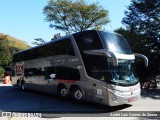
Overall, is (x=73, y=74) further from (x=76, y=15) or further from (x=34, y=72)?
(x=76, y=15)

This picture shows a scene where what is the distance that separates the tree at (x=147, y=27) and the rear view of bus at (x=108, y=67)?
39.2ft

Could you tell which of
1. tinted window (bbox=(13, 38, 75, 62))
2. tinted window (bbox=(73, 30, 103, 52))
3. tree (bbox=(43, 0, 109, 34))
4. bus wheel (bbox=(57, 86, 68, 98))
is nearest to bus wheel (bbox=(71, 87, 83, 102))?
bus wheel (bbox=(57, 86, 68, 98))

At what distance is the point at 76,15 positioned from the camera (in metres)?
44.2

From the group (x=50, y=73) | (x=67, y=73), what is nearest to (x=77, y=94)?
(x=67, y=73)

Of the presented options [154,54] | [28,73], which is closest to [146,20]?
[154,54]

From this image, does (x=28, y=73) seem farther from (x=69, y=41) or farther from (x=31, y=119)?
(x=31, y=119)

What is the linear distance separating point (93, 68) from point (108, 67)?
3.46ft

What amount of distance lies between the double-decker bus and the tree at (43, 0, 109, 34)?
1020 inches

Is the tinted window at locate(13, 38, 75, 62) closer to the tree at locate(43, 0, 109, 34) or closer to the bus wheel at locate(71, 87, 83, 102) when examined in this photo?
the bus wheel at locate(71, 87, 83, 102)

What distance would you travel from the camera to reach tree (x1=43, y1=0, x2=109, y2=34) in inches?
1734

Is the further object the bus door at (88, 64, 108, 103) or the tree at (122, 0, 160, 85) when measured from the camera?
the tree at (122, 0, 160, 85)

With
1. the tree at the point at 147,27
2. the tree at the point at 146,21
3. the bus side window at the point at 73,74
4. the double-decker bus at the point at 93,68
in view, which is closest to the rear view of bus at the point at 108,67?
the double-decker bus at the point at 93,68

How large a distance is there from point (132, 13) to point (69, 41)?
15.2 meters

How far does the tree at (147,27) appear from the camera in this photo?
85.0 feet
